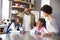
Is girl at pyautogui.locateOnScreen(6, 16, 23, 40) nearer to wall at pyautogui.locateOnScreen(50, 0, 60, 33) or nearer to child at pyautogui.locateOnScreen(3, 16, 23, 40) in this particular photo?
child at pyautogui.locateOnScreen(3, 16, 23, 40)

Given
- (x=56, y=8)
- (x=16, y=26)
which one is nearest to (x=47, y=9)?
(x=56, y=8)

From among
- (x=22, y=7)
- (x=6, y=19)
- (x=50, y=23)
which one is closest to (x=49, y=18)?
(x=50, y=23)

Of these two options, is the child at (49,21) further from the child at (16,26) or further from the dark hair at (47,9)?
the child at (16,26)

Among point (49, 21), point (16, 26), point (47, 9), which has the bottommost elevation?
point (16, 26)

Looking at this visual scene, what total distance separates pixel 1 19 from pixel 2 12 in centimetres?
12

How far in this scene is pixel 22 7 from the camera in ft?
8.73

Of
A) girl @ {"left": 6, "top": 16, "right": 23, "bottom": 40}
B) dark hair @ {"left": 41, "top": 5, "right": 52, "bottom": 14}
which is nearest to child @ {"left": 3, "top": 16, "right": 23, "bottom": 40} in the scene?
girl @ {"left": 6, "top": 16, "right": 23, "bottom": 40}

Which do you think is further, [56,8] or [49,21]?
[56,8]

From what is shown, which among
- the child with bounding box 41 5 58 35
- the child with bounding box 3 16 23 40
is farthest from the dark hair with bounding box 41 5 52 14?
the child with bounding box 3 16 23 40

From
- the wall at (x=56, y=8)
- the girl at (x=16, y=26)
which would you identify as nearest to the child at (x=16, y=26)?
the girl at (x=16, y=26)

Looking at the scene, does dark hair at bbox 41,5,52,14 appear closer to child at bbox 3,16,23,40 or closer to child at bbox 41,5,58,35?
child at bbox 41,5,58,35

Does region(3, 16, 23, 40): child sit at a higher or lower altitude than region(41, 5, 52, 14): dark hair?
lower

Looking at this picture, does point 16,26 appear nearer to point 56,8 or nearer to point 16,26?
point 16,26

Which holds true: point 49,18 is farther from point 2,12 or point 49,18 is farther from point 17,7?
point 2,12
